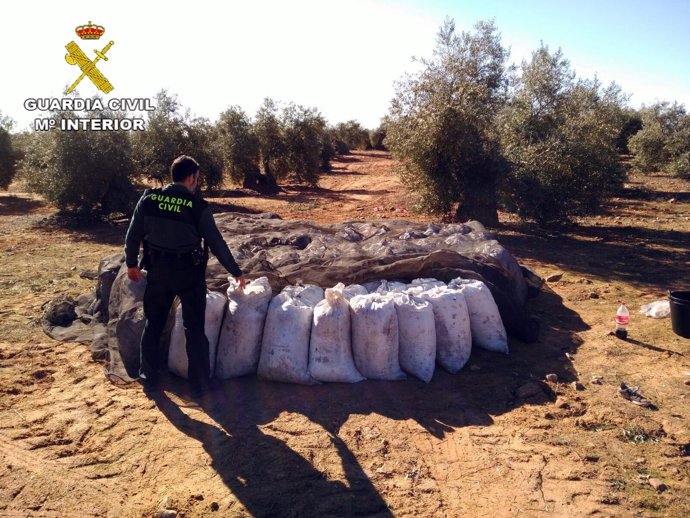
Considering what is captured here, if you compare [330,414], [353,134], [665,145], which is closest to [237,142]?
[330,414]

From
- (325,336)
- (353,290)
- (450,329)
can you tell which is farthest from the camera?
(353,290)

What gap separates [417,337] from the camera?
13.4 ft

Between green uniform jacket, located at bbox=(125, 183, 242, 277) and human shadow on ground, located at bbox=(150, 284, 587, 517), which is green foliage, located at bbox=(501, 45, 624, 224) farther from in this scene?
green uniform jacket, located at bbox=(125, 183, 242, 277)

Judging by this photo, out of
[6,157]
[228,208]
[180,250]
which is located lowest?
[228,208]

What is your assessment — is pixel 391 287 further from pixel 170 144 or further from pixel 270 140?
pixel 270 140

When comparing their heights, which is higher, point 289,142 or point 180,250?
point 289,142

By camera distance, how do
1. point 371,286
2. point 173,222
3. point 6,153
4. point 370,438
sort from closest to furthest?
point 370,438, point 173,222, point 371,286, point 6,153

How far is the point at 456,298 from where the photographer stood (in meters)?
4.32

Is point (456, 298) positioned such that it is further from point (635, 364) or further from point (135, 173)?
point (135, 173)

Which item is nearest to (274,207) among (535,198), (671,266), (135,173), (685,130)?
(135,173)

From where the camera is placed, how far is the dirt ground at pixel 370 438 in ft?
9.07

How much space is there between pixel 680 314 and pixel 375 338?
11.2 ft

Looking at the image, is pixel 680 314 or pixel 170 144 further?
pixel 170 144

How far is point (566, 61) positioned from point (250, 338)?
1172 cm
